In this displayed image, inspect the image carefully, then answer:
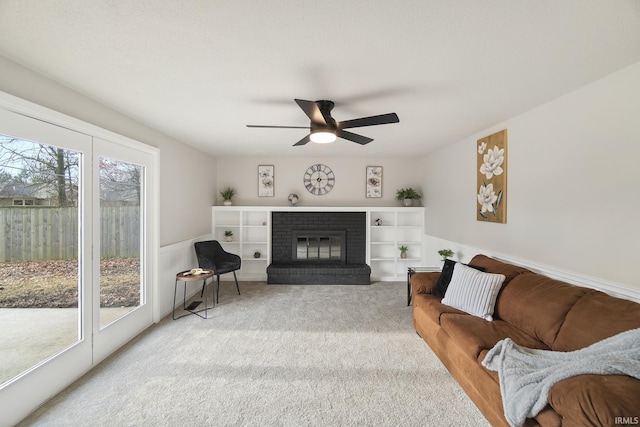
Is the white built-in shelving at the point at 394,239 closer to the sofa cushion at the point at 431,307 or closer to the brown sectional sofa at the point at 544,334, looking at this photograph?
the sofa cushion at the point at 431,307

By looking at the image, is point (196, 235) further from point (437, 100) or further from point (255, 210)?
point (437, 100)

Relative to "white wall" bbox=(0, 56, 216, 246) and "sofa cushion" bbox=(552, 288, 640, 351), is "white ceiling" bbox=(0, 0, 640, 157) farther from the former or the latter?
"sofa cushion" bbox=(552, 288, 640, 351)

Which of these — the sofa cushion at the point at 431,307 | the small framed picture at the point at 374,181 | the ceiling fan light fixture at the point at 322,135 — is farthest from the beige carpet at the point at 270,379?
the small framed picture at the point at 374,181

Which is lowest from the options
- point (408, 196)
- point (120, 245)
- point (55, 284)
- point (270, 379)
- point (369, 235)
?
point (270, 379)

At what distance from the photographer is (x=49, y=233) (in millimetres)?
1921

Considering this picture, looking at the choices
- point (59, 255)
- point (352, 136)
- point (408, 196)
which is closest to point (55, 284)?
point (59, 255)

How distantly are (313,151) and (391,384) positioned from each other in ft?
11.6

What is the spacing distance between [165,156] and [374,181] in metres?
3.65

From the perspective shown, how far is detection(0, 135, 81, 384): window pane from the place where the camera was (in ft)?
5.45

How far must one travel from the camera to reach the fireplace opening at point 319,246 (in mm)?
4926

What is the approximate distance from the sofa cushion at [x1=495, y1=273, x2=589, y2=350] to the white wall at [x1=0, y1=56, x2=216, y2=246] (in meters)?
3.84

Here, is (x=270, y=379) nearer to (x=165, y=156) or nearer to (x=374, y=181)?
(x=165, y=156)

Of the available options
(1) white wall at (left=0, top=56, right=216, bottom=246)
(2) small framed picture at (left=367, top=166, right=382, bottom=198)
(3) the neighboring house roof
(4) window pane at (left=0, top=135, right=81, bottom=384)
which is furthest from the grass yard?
(2) small framed picture at (left=367, top=166, right=382, bottom=198)

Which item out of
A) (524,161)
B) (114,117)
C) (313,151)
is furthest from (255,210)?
(524,161)
